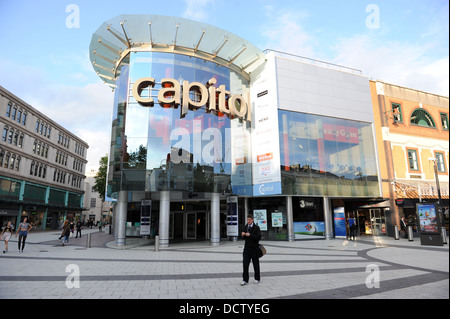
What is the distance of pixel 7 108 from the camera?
38.8 metres

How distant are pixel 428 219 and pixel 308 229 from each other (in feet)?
30.0

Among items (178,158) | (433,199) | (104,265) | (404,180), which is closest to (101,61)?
(178,158)

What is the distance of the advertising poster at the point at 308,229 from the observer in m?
23.5

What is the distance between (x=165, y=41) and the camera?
21438 millimetres

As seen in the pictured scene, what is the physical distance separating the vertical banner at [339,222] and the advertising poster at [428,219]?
842 centimetres

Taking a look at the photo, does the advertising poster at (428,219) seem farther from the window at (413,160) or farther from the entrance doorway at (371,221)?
the window at (413,160)

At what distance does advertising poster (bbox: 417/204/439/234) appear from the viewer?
641 inches

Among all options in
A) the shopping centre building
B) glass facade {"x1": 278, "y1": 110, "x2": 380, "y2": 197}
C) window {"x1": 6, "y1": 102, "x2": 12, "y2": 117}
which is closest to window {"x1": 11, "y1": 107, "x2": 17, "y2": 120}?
window {"x1": 6, "y1": 102, "x2": 12, "y2": 117}

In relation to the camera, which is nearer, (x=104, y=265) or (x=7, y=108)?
(x=104, y=265)

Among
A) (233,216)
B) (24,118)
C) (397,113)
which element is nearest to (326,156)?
(397,113)

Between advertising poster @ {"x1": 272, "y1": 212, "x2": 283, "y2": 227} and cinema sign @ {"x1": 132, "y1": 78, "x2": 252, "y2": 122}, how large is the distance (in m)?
9.02

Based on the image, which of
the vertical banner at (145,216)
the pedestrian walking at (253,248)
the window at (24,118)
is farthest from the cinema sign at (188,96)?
the window at (24,118)

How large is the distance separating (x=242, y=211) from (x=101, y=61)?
1815 cm
